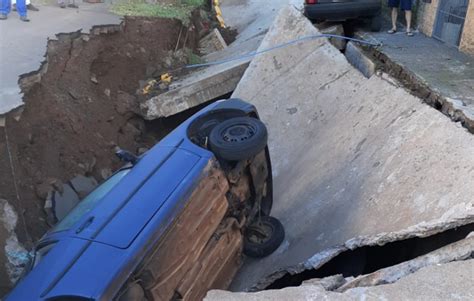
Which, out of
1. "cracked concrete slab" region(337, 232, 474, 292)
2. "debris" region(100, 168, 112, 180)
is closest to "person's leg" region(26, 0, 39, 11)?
"debris" region(100, 168, 112, 180)

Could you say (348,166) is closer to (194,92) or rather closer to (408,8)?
(408,8)

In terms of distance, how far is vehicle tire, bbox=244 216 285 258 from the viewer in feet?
16.2

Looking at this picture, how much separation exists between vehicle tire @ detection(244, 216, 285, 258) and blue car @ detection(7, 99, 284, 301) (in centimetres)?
1

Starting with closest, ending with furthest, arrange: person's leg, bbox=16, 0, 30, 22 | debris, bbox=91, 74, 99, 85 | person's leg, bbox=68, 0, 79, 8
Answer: debris, bbox=91, 74, 99, 85
person's leg, bbox=16, 0, 30, 22
person's leg, bbox=68, 0, 79, 8

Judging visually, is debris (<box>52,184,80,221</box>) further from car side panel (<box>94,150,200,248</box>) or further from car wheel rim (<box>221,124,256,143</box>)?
car wheel rim (<box>221,124,256,143</box>)

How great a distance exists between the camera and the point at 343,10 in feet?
26.6

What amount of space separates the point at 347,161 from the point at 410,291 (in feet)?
10.8

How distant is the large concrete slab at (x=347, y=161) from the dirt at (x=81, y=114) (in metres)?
2.71

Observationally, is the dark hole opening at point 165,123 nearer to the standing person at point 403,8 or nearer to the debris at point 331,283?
the standing person at point 403,8

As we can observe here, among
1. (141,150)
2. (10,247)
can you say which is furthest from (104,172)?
(10,247)

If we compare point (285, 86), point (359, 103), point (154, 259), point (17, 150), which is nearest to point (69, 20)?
point (17, 150)

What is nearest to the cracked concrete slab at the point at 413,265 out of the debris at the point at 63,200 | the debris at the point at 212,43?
the debris at the point at 63,200

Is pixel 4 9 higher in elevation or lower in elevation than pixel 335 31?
higher

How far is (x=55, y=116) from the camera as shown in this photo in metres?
7.69
